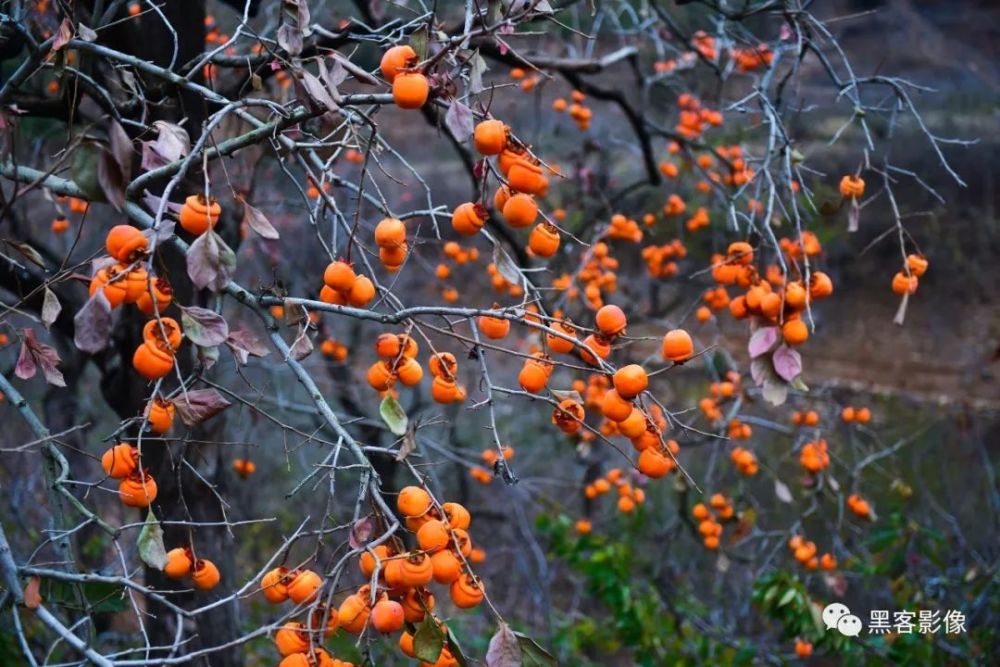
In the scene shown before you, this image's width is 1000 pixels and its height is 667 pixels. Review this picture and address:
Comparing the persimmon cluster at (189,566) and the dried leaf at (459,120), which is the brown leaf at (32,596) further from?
the dried leaf at (459,120)

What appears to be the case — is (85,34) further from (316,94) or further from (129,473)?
(129,473)

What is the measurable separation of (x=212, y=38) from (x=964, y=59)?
7.17 m

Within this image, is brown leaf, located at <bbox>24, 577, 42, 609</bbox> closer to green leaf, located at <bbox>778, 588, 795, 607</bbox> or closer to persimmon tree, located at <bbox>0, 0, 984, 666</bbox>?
→ persimmon tree, located at <bbox>0, 0, 984, 666</bbox>

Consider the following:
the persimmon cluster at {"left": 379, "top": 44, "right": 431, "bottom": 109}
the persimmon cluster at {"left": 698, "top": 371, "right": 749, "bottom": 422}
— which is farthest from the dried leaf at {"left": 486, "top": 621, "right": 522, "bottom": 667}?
the persimmon cluster at {"left": 698, "top": 371, "right": 749, "bottom": 422}

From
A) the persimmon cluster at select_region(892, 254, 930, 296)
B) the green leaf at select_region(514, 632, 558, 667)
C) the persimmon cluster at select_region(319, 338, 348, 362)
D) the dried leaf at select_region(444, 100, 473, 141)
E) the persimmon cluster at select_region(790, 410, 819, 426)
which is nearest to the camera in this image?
the green leaf at select_region(514, 632, 558, 667)

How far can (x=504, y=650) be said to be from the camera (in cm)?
122

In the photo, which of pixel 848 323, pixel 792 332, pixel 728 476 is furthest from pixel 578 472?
pixel 792 332

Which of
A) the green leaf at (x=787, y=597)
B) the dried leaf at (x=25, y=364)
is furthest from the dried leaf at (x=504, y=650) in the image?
the green leaf at (x=787, y=597)

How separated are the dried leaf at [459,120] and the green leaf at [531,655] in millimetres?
726

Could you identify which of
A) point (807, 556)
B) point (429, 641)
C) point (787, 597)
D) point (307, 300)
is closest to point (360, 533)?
point (429, 641)

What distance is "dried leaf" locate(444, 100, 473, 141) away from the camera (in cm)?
136

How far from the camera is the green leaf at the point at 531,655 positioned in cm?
125

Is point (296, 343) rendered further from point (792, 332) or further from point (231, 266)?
point (792, 332)

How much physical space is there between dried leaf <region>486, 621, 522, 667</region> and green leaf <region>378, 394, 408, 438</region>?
349mm
